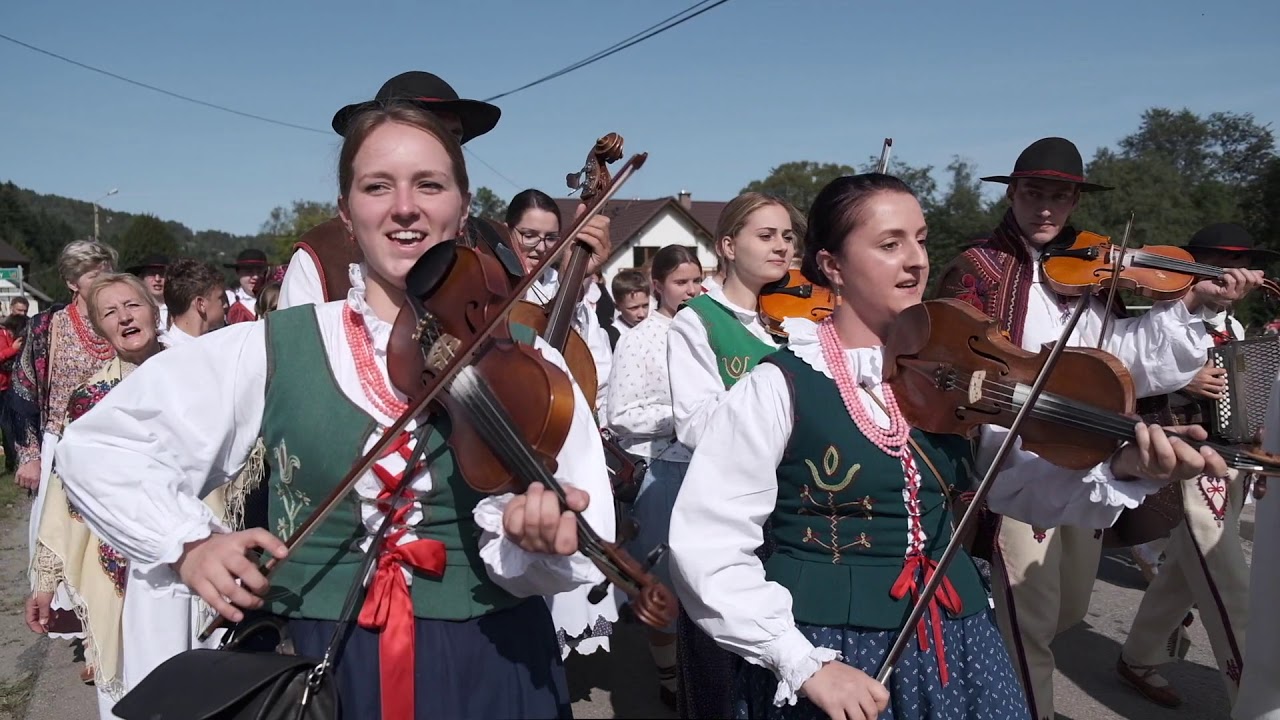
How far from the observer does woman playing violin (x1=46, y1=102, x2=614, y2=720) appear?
64.2 inches

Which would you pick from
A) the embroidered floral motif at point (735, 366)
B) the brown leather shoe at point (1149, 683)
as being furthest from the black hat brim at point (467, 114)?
the brown leather shoe at point (1149, 683)

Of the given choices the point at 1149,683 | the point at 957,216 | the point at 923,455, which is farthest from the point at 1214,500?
the point at 957,216

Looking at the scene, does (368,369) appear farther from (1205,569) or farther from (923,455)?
(1205,569)

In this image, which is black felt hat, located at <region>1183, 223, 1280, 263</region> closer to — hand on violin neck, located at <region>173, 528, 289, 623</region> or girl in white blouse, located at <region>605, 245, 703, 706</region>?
girl in white blouse, located at <region>605, 245, 703, 706</region>

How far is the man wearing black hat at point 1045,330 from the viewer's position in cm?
352

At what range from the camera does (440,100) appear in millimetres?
3160

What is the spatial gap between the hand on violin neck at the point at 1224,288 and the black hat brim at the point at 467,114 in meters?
2.73

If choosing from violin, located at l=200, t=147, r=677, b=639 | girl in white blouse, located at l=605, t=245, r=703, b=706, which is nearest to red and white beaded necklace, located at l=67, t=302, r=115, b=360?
girl in white blouse, located at l=605, t=245, r=703, b=706

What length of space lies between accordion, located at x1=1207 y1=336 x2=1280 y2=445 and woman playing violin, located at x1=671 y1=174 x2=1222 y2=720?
1.26 metres

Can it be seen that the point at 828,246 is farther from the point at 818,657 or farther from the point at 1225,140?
the point at 1225,140

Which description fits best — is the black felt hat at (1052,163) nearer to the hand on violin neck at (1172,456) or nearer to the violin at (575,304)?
the violin at (575,304)

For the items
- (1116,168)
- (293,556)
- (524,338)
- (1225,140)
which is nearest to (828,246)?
(524,338)

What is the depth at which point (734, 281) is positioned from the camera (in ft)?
12.5

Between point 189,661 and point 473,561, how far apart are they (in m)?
0.49
